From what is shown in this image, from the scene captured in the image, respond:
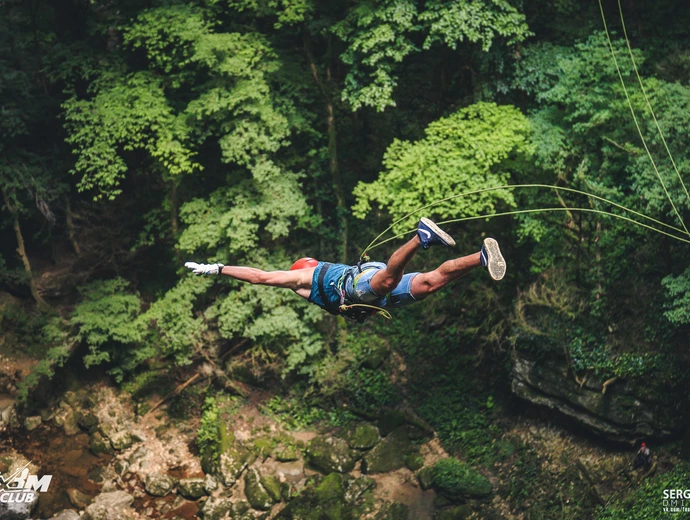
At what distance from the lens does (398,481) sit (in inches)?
444

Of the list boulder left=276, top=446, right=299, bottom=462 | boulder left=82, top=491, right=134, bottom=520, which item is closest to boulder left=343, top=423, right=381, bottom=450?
boulder left=276, top=446, right=299, bottom=462

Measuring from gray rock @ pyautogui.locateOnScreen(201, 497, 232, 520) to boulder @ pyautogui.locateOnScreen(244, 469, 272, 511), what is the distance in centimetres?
33

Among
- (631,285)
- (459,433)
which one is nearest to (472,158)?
(631,285)

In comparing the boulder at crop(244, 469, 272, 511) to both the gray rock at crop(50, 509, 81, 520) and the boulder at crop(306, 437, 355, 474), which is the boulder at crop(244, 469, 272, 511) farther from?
the gray rock at crop(50, 509, 81, 520)

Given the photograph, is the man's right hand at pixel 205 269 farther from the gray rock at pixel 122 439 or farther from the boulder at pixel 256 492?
the gray rock at pixel 122 439

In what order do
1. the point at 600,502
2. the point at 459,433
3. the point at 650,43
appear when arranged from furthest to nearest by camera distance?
the point at 459,433
the point at 650,43
the point at 600,502

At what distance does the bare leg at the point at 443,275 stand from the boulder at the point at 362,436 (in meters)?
5.95

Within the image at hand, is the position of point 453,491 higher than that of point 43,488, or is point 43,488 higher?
point 453,491

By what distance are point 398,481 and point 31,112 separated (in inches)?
317

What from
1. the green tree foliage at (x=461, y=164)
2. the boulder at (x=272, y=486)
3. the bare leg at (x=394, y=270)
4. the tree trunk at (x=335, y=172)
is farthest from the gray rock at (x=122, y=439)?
the bare leg at (x=394, y=270)

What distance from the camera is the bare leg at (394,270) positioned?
558cm

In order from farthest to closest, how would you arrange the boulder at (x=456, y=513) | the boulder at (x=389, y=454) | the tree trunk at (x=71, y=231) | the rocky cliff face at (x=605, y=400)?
the tree trunk at (x=71, y=231), the boulder at (x=389, y=454), the boulder at (x=456, y=513), the rocky cliff face at (x=605, y=400)

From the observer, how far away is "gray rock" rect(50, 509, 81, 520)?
1095 cm

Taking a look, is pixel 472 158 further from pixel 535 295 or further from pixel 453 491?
pixel 453 491
